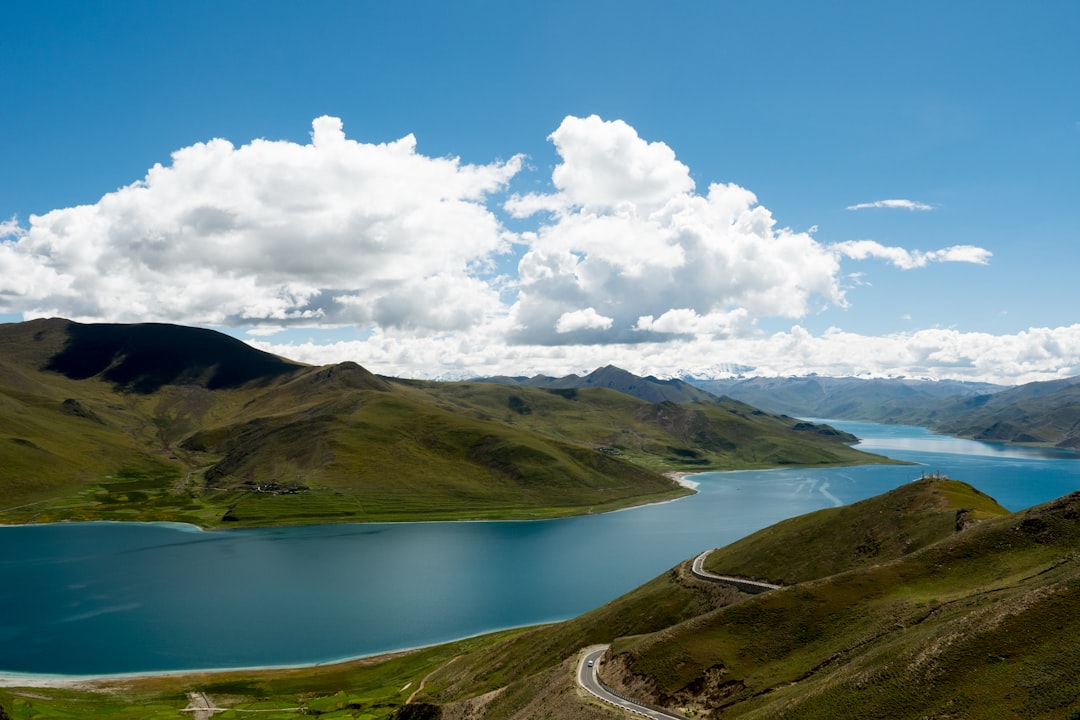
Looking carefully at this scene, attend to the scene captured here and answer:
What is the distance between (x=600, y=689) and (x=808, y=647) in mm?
22853

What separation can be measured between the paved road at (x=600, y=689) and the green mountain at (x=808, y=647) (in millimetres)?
1347

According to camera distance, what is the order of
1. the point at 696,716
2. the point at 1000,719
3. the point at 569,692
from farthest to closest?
the point at 569,692 < the point at 696,716 < the point at 1000,719

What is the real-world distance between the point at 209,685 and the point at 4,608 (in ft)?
268

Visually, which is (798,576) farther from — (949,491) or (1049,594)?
(1049,594)

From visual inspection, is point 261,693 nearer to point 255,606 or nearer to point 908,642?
point 255,606

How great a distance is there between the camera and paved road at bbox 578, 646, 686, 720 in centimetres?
6196

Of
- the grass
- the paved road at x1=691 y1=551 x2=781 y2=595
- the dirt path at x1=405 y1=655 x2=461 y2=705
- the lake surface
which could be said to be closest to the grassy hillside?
the paved road at x1=691 y1=551 x2=781 y2=595

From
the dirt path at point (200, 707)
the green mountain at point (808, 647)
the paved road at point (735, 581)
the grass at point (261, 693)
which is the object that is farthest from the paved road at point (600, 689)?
the dirt path at point (200, 707)

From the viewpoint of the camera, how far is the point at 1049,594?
54.4 metres

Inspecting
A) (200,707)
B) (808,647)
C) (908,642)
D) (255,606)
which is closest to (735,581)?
(808,647)

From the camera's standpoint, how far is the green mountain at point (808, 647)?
50.7 m

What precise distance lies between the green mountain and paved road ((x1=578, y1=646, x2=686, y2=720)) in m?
1.35

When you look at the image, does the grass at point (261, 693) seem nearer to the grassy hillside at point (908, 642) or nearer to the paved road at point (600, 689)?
the paved road at point (600, 689)

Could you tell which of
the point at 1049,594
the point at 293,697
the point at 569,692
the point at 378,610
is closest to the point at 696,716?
the point at 569,692
